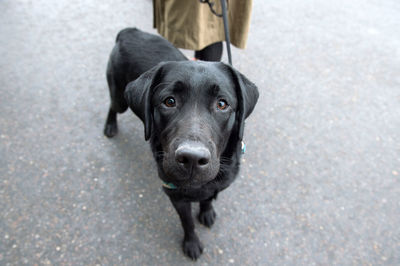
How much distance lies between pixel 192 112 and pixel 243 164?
4.71ft

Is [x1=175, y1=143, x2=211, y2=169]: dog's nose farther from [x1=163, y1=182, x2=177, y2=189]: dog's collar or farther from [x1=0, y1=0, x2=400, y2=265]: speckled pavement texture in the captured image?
[x1=0, y1=0, x2=400, y2=265]: speckled pavement texture

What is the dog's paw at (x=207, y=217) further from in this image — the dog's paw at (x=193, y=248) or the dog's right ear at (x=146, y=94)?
the dog's right ear at (x=146, y=94)

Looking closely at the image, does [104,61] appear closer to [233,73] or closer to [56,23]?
[56,23]

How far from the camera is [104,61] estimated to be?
405 centimetres

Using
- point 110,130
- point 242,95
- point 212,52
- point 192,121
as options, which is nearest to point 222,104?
point 242,95

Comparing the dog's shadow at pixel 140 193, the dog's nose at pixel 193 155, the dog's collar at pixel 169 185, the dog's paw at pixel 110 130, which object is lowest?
the dog's shadow at pixel 140 193

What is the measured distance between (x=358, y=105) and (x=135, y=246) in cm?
315

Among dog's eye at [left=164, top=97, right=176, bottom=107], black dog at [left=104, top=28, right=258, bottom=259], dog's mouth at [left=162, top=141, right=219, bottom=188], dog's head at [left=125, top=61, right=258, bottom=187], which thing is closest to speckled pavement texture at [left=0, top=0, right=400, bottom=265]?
black dog at [left=104, top=28, right=258, bottom=259]

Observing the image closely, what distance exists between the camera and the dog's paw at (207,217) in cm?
249

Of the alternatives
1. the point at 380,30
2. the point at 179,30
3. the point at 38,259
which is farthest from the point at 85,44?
the point at 380,30

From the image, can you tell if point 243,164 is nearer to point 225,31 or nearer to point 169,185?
point 169,185

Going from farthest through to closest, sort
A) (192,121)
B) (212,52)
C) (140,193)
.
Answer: (212,52)
(140,193)
(192,121)

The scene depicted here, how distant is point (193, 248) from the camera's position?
2.28 m

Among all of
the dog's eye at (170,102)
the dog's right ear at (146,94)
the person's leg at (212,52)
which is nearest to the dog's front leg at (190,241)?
the dog's right ear at (146,94)
